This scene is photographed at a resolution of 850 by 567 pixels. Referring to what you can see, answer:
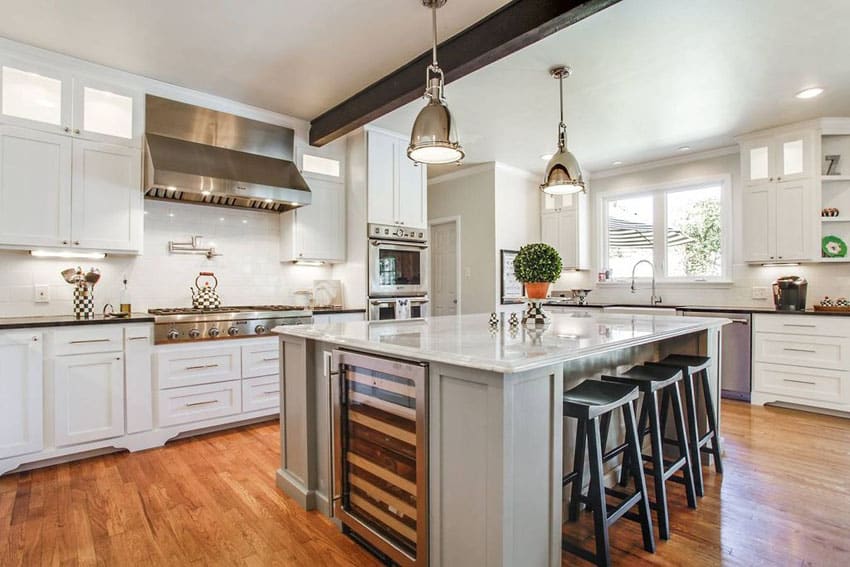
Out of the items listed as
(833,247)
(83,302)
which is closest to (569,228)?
(833,247)

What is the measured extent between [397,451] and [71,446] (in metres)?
2.49

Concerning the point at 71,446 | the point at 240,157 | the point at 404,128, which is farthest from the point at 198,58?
the point at 71,446

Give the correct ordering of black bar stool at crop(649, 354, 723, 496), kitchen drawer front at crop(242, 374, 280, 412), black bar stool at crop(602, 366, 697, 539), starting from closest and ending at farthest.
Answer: black bar stool at crop(602, 366, 697, 539), black bar stool at crop(649, 354, 723, 496), kitchen drawer front at crop(242, 374, 280, 412)

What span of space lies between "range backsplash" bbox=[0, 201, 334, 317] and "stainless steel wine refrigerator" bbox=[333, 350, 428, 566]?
252 cm

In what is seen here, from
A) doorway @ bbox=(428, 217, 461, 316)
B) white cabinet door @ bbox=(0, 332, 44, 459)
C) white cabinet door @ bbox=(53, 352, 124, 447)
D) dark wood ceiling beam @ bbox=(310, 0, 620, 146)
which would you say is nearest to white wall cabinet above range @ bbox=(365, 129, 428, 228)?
dark wood ceiling beam @ bbox=(310, 0, 620, 146)

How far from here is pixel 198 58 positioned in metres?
3.18

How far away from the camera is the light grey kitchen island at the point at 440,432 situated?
4.74ft

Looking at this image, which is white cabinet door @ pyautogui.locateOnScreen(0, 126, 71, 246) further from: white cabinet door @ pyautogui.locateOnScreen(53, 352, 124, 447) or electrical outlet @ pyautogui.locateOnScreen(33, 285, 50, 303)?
white cabinet door @ pyautogui.locateOnScreen(53, 352, 124, 447)

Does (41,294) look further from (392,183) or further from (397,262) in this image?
(392,183)

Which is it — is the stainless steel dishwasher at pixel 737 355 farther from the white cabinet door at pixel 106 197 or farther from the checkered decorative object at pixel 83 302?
the checkered decorative object at pixel 83 302

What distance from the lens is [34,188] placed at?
3.01 meters

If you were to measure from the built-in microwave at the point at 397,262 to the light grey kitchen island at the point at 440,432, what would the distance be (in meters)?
2.06

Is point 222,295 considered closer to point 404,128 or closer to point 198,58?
point 198,58

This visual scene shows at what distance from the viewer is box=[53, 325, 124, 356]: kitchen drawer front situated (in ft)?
9.36
